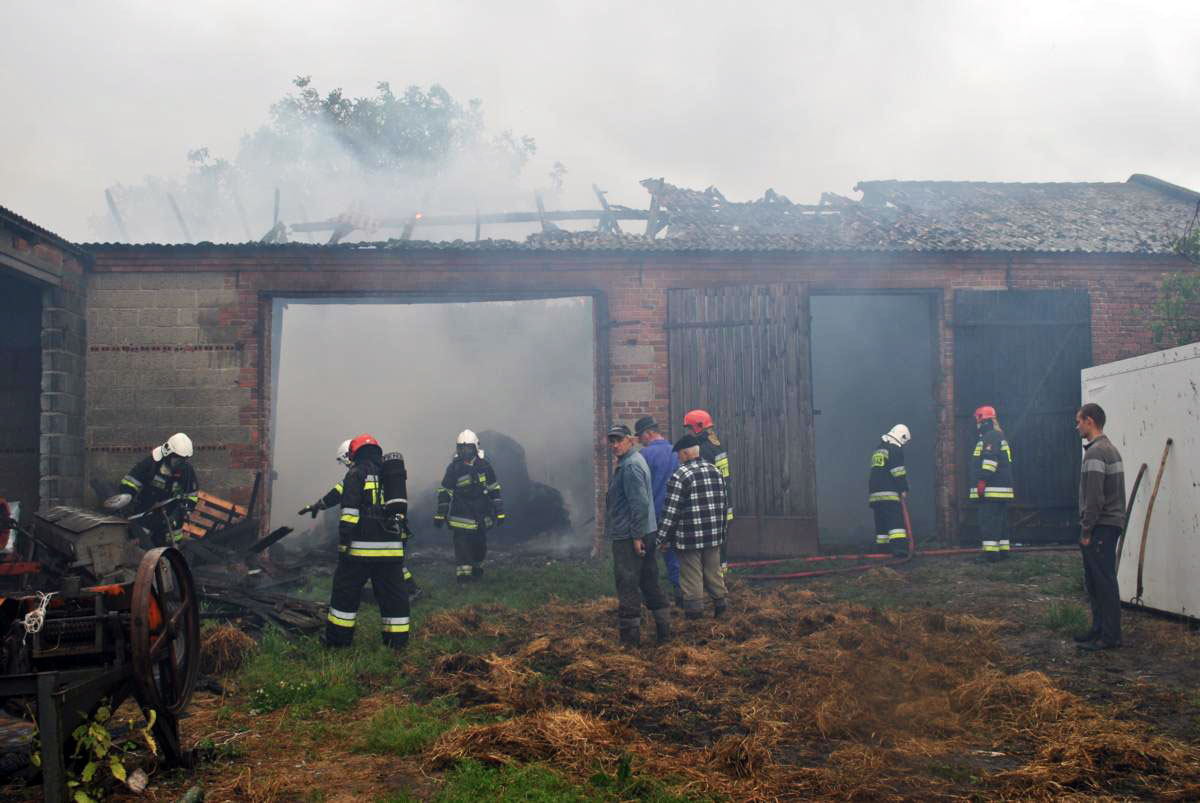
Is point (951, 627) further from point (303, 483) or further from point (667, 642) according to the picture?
point (303, 483)

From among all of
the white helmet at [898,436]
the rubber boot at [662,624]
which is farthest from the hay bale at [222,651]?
the white helmet at [898,436]

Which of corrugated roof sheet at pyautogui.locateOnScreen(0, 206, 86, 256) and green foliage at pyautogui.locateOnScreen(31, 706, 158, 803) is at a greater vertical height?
corrugated roof sheet at pyautogui.locateOnScreen(0, 206, 86, 256)

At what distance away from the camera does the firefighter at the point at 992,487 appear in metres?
11.2

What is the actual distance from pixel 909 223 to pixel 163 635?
42.1ft

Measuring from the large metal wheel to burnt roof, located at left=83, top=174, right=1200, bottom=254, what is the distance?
7.63 meters

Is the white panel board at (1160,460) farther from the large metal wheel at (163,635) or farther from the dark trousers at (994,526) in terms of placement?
the large metal wheel at (163,635)

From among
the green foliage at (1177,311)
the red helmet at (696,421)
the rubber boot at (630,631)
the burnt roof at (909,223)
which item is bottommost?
the rubber boot at (630,631)

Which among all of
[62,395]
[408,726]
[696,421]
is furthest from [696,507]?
[62,395]

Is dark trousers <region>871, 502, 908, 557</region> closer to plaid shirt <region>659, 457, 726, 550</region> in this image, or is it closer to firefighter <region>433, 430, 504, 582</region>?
plaid shirt <region>659, 457, 726, 550</region>

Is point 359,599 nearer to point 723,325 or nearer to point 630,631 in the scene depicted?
point 630,631

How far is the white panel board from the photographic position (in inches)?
275

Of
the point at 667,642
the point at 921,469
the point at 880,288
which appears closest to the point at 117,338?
the point at 667,642

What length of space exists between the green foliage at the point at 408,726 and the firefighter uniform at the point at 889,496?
7500mm

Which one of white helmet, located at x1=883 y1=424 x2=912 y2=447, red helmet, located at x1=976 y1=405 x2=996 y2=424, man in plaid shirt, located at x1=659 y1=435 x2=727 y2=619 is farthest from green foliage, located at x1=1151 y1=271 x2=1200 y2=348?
man in plaid shirt, located at x1=659 y1=435 x2=727 y2=619
